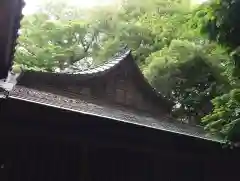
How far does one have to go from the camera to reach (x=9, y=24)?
4.78 metres

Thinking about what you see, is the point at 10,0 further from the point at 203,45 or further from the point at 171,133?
the point at 203,45

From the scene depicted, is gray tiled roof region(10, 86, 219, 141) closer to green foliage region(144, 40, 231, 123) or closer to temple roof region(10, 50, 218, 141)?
temple roof region(10, 50, 218, 141)

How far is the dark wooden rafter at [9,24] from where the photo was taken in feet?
15.3

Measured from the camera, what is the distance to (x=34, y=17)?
2027 cm

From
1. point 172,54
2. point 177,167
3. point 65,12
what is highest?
point 65,12

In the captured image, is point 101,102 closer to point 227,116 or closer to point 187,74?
point 227,116

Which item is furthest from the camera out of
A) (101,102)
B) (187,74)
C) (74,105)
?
(187,74)

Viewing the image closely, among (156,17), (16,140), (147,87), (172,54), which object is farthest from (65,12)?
(16,140)

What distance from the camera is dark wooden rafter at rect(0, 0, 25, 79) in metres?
4.67

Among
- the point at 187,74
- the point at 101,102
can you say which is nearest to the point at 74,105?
the point at 101,102

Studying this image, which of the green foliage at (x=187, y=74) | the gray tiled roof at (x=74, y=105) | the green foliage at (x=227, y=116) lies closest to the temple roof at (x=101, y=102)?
the gray tiled roof at (x=74, y=105)

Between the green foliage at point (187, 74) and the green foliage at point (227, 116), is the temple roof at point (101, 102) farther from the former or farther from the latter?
the green foliage at point (187, 74)

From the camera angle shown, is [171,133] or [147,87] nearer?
[171,133]

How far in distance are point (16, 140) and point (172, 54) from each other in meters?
11.3
